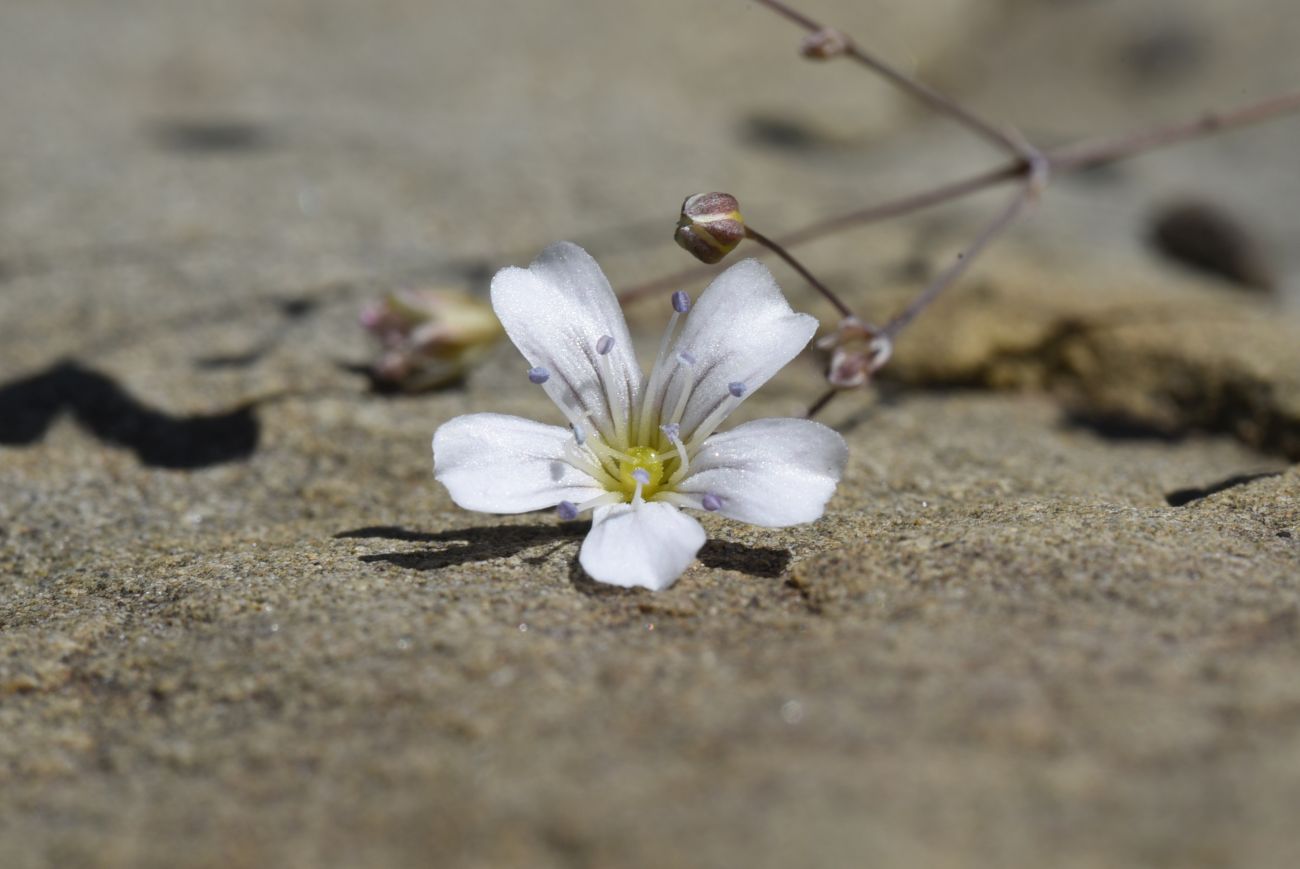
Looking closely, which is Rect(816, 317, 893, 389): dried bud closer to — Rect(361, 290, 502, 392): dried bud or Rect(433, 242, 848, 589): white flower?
Rect(433, 242, 848, 589): white flower

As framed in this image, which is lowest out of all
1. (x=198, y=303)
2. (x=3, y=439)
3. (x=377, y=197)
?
(x=3, y=439)

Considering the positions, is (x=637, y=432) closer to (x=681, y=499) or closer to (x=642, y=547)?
(x=681, y=499)

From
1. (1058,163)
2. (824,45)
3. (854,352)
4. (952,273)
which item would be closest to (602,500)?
(854,352)

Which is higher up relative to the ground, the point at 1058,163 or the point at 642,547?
the point at 1058,163

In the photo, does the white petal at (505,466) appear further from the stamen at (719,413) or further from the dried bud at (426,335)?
the dried bud at (426,335)

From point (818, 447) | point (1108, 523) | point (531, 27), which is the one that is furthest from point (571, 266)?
point (531, 27)

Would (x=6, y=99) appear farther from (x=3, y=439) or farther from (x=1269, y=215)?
(x=1269, y=215)
